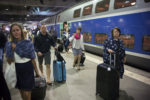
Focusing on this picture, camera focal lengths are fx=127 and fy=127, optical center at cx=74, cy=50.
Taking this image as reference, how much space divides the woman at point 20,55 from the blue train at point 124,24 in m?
3.71

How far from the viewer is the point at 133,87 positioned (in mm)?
3398

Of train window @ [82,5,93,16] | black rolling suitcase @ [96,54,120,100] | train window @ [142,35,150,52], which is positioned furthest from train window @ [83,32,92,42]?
black rolling suitcase @ [96,54,120,100]

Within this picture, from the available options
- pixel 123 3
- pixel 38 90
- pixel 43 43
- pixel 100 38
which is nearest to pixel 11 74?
pixel 38 90

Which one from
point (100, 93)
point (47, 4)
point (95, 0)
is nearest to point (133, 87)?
point (100, 93)

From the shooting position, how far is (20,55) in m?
1.92

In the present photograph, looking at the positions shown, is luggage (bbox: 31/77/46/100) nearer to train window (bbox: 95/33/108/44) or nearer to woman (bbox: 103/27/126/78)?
woman (bbox: 103/27/126/78)

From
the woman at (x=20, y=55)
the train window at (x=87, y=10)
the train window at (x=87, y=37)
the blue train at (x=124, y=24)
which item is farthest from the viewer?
the train window at (x=87, y=37)

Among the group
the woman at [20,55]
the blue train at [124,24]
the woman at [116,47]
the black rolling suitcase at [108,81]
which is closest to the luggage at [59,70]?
the black rolling suitcase at [108,81]

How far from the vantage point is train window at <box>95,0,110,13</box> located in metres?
5.87

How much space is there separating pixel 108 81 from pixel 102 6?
178 inches

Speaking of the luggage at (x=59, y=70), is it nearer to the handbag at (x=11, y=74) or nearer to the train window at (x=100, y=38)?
the handbag at (x=11, y=74)

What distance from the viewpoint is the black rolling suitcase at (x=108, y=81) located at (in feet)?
8.62

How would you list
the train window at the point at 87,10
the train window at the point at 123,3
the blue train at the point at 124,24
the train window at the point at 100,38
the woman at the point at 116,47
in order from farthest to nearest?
the train window at the point at 87,10
the train window at the point at 100,38
the train window at the point at 123,3
the blue train at the point at 124,24
the woman at the point at 116,47

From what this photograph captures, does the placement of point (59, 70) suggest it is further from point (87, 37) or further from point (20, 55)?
point (87, 37)
